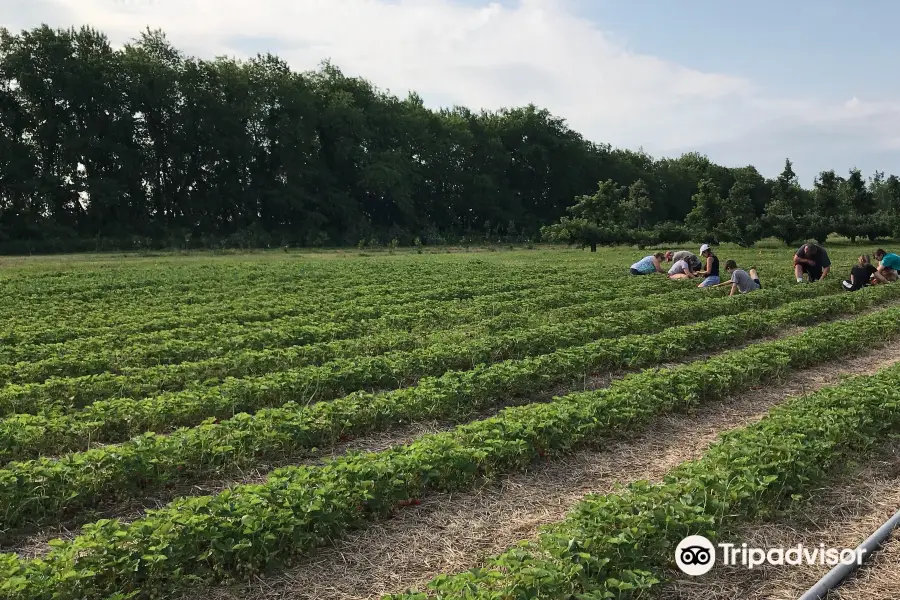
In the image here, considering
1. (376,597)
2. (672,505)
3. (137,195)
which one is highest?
(137,195)

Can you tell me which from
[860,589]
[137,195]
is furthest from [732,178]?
[860,589]

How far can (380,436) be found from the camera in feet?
24.6

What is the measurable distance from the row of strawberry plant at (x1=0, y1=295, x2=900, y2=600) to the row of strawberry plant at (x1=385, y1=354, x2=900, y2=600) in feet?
0.11

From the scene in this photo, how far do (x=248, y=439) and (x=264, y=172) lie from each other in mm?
65549

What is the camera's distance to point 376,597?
4.44 m

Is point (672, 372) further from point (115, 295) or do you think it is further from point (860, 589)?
point (115, 295)

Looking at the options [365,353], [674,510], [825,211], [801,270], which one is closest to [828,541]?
[674,510]

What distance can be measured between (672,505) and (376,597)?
226 centimetres

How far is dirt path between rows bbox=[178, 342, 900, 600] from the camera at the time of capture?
15.0 ft

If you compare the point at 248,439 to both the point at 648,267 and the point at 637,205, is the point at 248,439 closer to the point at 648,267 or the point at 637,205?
the point at 648,267

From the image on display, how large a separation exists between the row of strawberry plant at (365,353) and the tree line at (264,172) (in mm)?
32549

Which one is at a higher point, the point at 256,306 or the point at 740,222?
the point at 740,222

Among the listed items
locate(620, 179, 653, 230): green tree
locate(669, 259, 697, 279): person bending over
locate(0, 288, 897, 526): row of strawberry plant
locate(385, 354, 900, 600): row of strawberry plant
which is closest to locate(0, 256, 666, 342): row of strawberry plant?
locate(669, 259, 697, 279): person bending over

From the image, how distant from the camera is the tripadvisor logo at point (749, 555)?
4.60m
